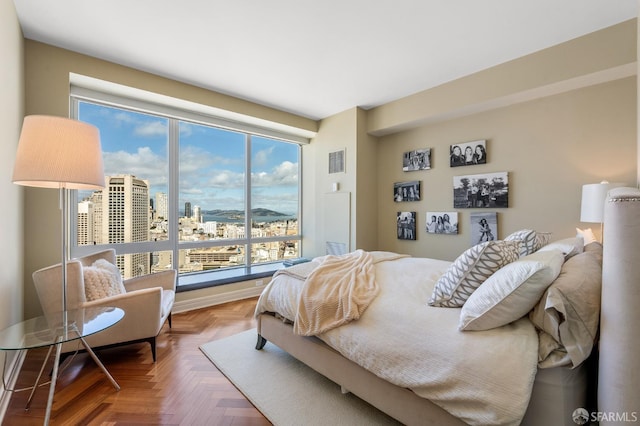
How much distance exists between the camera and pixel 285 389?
1907 millimetres

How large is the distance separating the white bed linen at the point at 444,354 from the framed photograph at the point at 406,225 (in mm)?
2238

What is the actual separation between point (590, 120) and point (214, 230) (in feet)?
14.7

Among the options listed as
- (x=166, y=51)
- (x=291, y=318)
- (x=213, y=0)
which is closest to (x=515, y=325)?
(x=291, y=318)

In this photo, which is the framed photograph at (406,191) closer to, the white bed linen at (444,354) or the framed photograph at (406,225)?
the framed photograph at (406,225)

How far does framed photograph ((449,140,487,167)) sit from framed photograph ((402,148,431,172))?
1.00 feet

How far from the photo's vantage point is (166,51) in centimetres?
272

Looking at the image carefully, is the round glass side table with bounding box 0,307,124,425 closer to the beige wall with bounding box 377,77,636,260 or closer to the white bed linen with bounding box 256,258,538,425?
the white bed linen with bounding box 256,258,538,425

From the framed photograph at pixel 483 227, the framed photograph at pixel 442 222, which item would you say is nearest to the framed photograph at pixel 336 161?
the framed photograph at pixel 442 222

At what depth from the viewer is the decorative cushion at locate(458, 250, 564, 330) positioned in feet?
3.98

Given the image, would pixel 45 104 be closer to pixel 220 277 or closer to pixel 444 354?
pixel 220 277

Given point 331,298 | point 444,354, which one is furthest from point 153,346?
point 444,354

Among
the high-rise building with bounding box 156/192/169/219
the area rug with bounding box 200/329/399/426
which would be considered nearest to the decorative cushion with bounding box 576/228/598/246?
the area rug with bounding box 200/329/399/426

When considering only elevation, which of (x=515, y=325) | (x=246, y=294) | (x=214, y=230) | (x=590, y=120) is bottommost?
(x=246, y=294)

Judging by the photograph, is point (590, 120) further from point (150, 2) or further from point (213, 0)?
point (150, 2)
